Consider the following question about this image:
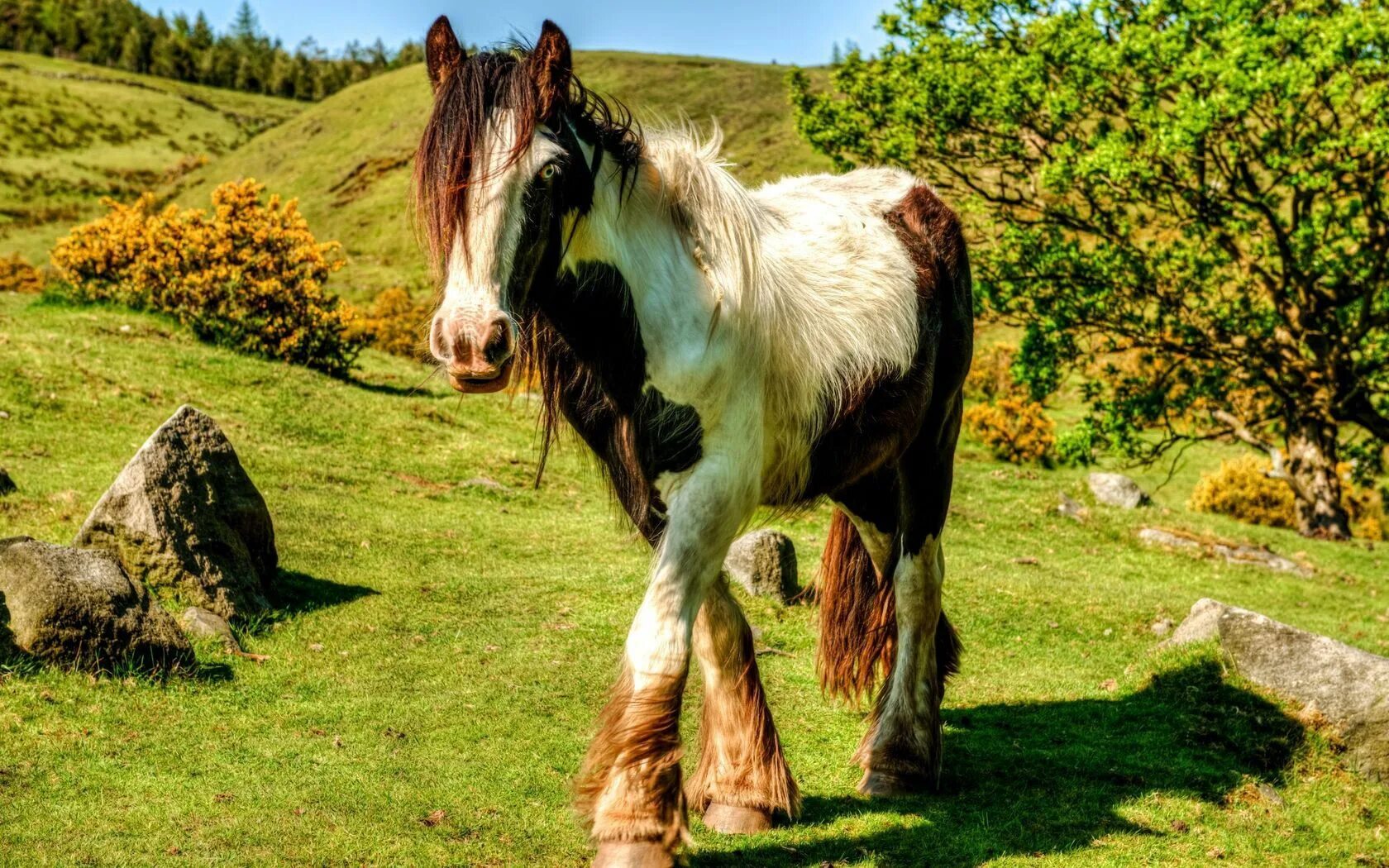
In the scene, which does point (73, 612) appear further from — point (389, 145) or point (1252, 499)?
point (389, 145)

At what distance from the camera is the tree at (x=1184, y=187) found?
13133mm

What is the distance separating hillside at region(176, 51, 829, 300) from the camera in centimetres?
5166

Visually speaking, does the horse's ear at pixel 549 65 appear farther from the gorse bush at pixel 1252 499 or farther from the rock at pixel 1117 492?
the gorse bush at pixel 1252 499

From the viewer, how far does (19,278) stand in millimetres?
29859

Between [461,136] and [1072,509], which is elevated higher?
[461,136]

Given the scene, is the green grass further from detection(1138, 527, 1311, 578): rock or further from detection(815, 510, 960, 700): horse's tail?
detection(1138, 527, 1311, 578): rock

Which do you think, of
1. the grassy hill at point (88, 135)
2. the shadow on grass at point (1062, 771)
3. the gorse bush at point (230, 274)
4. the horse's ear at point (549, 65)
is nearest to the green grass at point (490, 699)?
the shadow on grass at point (1062, 771)

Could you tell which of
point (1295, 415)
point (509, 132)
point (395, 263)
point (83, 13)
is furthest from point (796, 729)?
point (83, 13)

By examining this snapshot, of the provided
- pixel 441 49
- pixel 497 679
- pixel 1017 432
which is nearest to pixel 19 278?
pixel 1017 432

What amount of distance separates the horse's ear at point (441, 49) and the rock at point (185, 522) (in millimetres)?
4577

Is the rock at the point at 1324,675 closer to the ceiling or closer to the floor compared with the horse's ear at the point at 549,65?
closer to the floor

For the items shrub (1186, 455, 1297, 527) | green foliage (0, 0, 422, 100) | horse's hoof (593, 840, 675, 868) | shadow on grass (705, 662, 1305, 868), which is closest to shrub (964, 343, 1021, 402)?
shrub (1186, 455, 1297, 527)

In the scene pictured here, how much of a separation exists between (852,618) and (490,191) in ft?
12.8

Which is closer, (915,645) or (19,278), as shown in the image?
(915,645)
